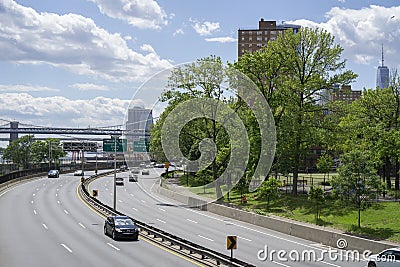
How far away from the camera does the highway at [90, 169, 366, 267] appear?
26.7 meters

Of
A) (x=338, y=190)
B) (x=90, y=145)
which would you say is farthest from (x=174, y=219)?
(x=90, y=145)

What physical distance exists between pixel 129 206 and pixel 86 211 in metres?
7.90

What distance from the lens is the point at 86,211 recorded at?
1954 inches

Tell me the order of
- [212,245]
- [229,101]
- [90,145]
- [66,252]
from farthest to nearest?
[90,145] → [229,101] → [212,245] → [66,252]

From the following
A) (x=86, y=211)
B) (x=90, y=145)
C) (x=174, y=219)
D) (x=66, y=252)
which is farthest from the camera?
(x=90, y=145)

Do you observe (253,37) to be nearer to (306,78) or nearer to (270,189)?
(306,78)

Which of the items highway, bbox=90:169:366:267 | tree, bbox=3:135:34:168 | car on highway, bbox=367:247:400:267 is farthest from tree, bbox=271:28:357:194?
tree, bbox=3:135:34:168

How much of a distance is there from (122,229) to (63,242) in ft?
12.0

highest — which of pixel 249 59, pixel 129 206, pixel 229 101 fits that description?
pixel 249 59

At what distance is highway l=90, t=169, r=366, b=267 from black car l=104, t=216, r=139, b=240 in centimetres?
390

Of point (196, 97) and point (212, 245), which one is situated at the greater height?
point (196, 97)

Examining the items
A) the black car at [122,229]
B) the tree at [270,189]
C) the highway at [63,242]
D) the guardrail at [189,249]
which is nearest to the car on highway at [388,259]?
the guardrail at [189,249]

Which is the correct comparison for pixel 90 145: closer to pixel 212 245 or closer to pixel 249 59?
pixel 249 59

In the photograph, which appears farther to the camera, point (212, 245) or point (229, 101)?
point (229, 101)
